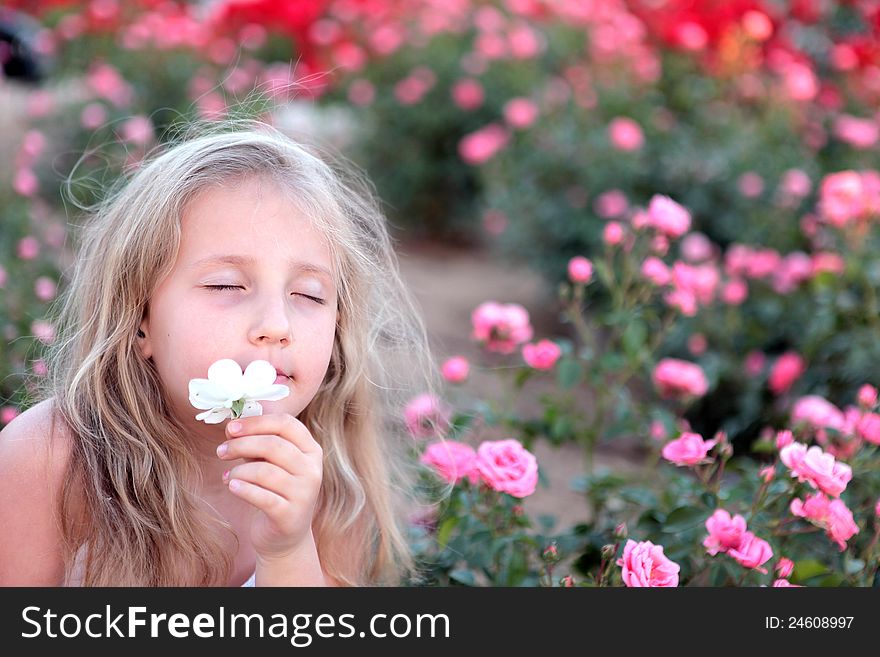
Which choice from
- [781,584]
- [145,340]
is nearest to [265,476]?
[145,340]

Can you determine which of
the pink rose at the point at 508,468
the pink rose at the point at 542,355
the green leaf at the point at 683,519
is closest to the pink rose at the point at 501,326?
the pink rose at the point at 542,355

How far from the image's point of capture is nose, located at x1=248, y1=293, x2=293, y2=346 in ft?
4.68

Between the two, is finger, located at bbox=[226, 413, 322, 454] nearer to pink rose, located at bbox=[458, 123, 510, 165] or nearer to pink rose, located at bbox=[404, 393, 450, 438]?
pink rose, located at bbox=[404, 393, 450, 438]

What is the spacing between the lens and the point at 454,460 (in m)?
1.91

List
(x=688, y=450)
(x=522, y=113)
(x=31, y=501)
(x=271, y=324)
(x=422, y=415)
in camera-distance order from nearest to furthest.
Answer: (x=271, y=324)
(x=31, y=501)
(x=688, y=450)
(x=422, y=415)
(x=522, y=113)

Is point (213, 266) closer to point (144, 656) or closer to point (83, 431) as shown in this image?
point (83, 431)

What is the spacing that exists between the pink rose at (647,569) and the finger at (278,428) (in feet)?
1.67

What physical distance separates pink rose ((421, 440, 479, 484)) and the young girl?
0.75 ft

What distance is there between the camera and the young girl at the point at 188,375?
1451 millimetres

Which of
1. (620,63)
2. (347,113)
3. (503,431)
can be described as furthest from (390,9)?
(503,431)

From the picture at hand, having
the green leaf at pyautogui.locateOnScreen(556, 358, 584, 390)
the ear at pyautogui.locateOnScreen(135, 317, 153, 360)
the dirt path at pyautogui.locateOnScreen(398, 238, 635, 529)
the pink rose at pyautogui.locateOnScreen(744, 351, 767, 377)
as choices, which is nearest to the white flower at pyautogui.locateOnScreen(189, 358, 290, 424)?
the ear at pyautogui.locateOnScreen(135, 317, 153, 360)

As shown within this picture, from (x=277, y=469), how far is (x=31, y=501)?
0.42 metres

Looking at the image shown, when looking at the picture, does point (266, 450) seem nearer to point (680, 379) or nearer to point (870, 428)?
point (870, 428)

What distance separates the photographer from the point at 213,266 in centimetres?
150
